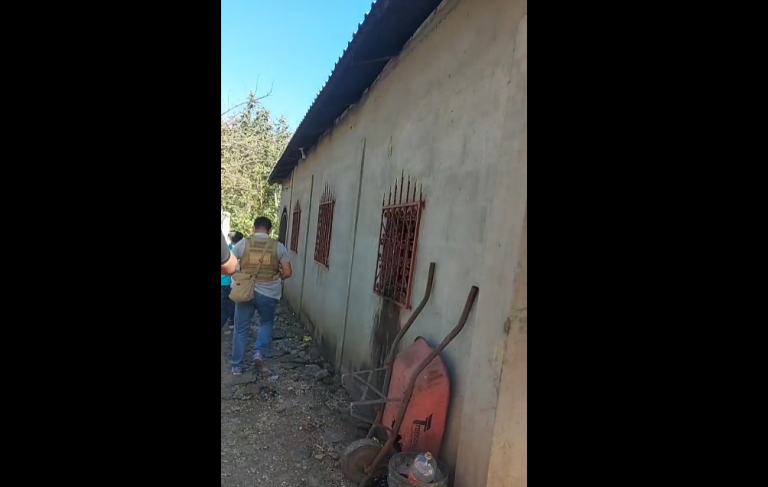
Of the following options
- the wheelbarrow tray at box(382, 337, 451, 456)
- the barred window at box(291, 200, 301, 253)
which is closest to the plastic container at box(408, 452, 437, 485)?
the wheelbarrow tray at box(382, 337, 451, 456)

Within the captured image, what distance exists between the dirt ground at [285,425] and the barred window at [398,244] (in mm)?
1327

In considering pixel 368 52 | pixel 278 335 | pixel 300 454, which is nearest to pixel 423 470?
pixel 300 454

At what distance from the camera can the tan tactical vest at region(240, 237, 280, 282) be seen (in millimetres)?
5020

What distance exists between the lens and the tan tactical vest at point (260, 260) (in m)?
5.02

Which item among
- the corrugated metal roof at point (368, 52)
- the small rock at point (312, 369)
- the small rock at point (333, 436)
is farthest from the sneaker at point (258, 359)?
the corrugated metal roof at point (368, 52)

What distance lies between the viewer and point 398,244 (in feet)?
12.7

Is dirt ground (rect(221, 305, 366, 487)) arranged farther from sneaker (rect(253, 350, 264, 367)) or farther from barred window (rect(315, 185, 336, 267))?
barred window (rect(315, 185, 336, 267))

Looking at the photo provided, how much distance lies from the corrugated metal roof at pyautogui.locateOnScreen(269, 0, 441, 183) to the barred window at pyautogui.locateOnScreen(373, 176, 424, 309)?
1.43 meters

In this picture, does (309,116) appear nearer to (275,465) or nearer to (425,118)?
(425,118)

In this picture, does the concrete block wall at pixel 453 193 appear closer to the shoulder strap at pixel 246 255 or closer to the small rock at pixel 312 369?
the small rock at pixel 312 369

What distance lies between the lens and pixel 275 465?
3.29 meters

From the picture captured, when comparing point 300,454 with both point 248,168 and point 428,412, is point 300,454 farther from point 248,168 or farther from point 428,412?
point 248,168
